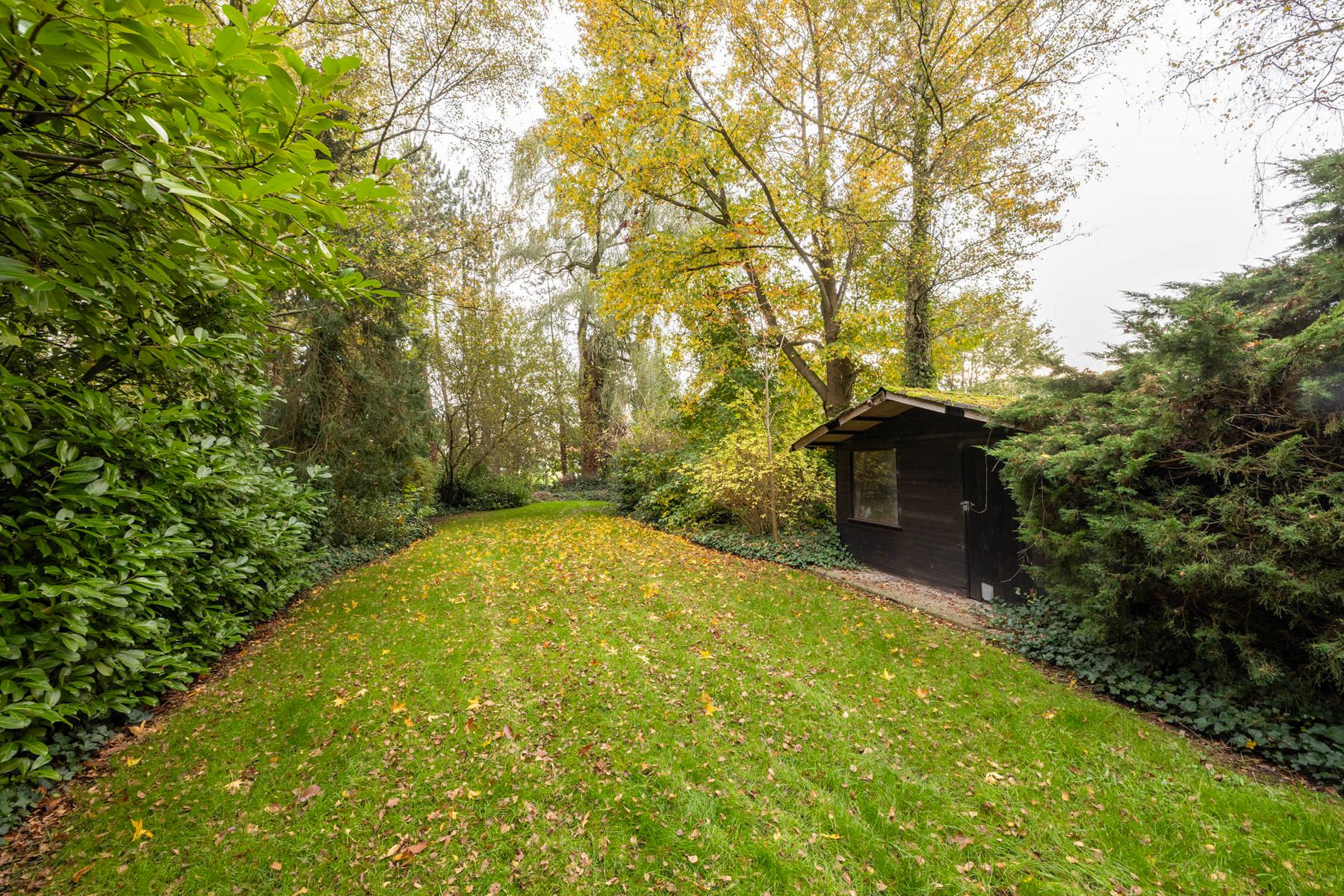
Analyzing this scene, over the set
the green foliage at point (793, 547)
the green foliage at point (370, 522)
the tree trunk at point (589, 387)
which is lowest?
the green foliage at point (793, 547)

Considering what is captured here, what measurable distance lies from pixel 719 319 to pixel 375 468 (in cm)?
723

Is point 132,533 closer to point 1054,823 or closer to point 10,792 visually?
point 10,792

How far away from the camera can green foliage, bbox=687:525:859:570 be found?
7.75 meters

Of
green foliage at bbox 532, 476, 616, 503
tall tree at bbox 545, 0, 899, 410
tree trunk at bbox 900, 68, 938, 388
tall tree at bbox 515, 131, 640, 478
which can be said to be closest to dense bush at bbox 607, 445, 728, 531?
tall tree at bbox 545, 0, 899, 410

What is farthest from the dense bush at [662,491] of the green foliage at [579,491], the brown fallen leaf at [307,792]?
the brown fallen leaf at [307,792]

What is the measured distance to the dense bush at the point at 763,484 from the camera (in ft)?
30.1

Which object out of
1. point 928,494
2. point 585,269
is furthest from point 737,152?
point 585,269

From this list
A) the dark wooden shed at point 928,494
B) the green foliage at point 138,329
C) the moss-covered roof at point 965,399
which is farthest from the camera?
the dark wooden shed at point 928,494

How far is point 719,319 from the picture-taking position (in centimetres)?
1007

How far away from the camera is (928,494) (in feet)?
21.7

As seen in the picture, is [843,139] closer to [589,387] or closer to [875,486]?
[875,486]

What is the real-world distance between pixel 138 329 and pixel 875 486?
799 centimetres

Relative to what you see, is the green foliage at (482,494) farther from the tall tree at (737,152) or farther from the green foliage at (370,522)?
the tall tree at (737,152)

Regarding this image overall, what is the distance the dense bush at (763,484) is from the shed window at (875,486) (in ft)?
4.24
